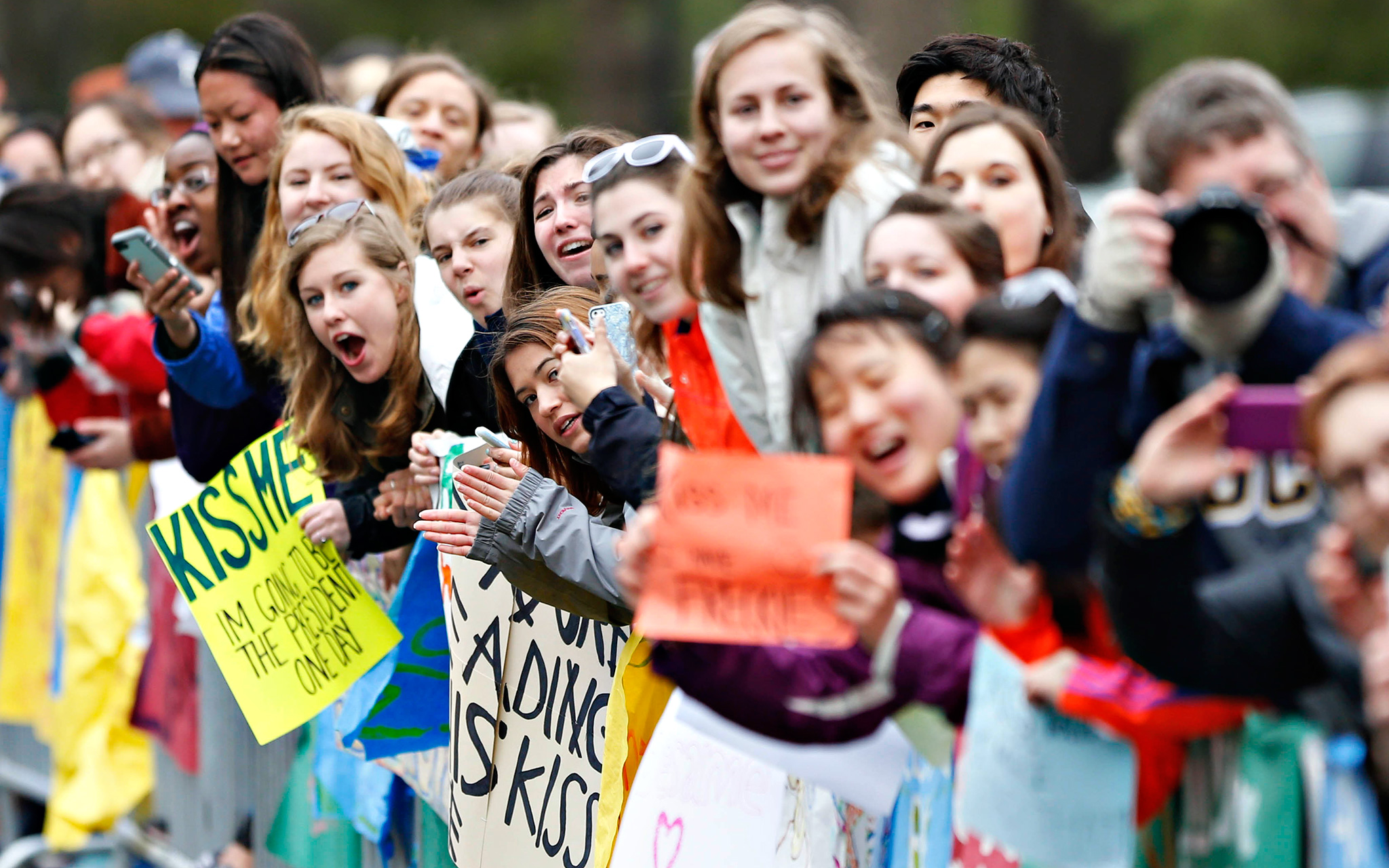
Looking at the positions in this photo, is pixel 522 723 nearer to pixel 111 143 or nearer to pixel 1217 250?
pixel 1217 250

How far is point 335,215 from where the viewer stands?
194 inches

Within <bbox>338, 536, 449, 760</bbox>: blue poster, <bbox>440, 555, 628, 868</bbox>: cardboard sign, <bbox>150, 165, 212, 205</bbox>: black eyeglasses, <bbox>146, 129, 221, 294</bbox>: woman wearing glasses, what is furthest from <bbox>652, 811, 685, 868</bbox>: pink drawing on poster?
<bbox>150, 165, 212, 205</bbox>: black eyeglasses

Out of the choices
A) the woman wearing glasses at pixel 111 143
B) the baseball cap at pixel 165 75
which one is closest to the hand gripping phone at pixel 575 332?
the woman wearing glasses at pixel 111 143

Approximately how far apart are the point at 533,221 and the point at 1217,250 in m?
2.38

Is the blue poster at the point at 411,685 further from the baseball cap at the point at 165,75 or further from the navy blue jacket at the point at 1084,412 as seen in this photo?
the baseball cap at the point at 165,75

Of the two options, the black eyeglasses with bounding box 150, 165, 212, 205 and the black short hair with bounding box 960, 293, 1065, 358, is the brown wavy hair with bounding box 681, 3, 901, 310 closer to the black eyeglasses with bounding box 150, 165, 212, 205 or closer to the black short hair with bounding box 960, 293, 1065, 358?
the black short hair with bounding box 960, 293, 1065, 358

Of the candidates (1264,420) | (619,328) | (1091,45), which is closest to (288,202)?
(619,328)

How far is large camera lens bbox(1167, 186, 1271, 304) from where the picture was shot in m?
2.36

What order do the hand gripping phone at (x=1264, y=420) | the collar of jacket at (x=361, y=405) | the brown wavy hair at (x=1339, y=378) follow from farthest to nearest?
the collar of jacket at (x=361, y=405) → the hand gripping phone at (x=1264, y=420) → the brown wavy hair at (x=1339, y=378)

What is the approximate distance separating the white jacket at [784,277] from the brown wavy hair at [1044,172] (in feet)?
0.31

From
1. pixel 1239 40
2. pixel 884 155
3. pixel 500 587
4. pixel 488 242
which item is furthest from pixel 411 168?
pixel 1239 40

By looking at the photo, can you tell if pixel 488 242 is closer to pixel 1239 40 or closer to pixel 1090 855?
pixel 1090 855

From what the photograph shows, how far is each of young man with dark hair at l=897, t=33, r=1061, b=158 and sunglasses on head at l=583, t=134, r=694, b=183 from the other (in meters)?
0.87

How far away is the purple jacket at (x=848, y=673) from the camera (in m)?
2.70
